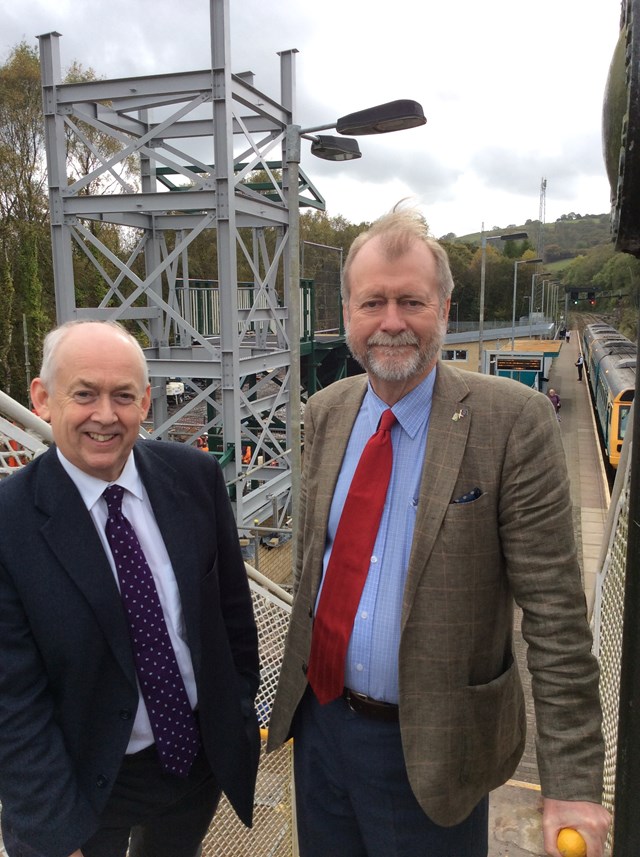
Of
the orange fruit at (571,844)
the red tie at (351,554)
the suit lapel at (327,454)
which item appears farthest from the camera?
the suit lapel at (327,454)

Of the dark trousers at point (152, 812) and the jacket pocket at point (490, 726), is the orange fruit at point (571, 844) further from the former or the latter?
the dark trousers at point (152, 812)

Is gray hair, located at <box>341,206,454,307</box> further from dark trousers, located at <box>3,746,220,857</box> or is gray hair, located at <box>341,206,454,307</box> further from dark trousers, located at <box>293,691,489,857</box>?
dark trousers, located at <box>3,746,220,857</box>

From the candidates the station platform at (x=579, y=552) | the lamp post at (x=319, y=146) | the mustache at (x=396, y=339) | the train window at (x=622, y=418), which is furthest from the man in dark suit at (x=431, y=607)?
the train window at (x=622, y=418)

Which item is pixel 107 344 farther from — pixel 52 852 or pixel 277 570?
pixel 277 570

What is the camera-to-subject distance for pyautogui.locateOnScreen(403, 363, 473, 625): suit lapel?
68.8 inches

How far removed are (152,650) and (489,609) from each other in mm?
937

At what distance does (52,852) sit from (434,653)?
3.63ft

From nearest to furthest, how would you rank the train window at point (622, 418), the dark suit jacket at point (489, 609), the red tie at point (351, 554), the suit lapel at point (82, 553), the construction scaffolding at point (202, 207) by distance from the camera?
the dark suit jacket at point (489, 609)
the suit lapel at point (82, 553)
the red tie at point (351, 554)
the construction scaffolding at point (202, 207)
the train window at point (622, 418)

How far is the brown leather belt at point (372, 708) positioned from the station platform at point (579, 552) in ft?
7.35

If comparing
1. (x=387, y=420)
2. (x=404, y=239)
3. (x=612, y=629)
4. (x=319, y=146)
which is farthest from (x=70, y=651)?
(x=319, y=146)

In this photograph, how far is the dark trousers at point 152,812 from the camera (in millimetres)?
1975

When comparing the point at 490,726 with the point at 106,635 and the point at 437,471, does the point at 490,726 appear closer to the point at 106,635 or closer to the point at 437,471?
the point at 437,471

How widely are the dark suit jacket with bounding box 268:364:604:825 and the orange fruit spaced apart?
0.10m

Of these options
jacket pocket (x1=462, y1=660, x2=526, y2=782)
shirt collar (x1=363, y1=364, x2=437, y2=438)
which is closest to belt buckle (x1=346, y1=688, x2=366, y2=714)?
jacket pocket (x1=462, y1=660, x2=526, y2=782)
